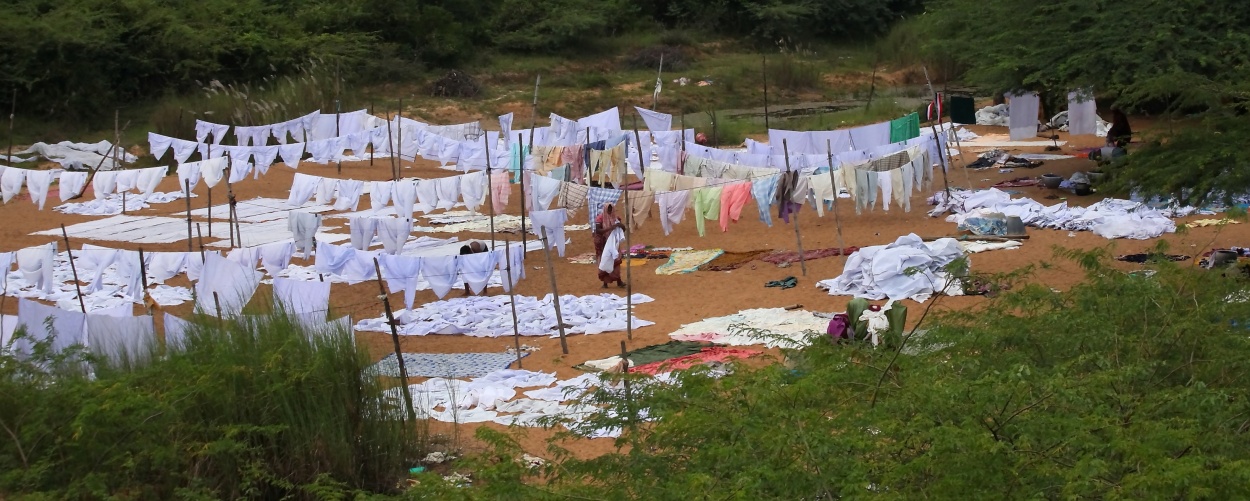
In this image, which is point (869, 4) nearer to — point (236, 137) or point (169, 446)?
point (236, 137)

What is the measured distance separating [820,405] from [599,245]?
29.2 feet

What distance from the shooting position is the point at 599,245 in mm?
14922

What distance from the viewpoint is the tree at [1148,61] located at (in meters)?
11.7

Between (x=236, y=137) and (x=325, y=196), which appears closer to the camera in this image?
(x=325, y=196)

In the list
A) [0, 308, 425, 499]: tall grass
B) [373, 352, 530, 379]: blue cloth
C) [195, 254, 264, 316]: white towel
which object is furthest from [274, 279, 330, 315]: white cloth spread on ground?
[0, 308, 425, 499]: tall grass

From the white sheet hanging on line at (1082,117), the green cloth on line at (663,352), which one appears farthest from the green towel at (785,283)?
the white sheet hanging on line at (1082,117)

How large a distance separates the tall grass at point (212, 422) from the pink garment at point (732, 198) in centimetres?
690

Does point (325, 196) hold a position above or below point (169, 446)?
above

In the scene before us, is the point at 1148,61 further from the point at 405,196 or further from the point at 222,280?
the point at 222,280

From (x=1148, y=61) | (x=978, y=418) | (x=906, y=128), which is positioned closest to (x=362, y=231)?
(x=906, y=128)

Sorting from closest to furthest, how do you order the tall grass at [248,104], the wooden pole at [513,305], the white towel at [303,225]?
the wooden pole at [513,305] → the white towel at [303,225] → the tall grass at [248,104]

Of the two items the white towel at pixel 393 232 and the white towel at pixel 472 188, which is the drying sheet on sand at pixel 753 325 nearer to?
the white towel at pixel 393 232

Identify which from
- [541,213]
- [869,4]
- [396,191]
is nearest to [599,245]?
[541,213]

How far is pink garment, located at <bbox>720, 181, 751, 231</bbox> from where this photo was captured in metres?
14.8
